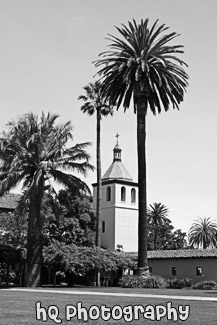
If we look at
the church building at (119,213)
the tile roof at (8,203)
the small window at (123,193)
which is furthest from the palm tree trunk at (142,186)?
the small window at (123,193)

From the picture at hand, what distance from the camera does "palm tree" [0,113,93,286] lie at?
1608 inches

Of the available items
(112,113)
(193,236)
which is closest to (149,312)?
(112,113)

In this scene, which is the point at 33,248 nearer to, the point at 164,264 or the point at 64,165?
the point at 64,165

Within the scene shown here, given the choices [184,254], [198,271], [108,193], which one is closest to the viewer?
[198,271]

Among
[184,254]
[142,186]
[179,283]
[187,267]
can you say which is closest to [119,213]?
[184,254]

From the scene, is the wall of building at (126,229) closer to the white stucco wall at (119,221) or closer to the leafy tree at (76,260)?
the white stucco wall at (119,221)

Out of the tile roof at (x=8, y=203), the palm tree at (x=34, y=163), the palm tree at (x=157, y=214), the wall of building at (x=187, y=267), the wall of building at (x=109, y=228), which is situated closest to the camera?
the palm tree at (x=34, y=163)

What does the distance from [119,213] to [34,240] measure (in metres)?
33.7

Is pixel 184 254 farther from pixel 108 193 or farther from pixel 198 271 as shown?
pixel 108 193

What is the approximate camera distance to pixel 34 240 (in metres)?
41.5

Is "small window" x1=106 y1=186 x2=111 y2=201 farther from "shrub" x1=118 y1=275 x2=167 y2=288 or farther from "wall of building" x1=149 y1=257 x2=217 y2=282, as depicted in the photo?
"shrub" x1=118 y1=275 x2=167 y2=288

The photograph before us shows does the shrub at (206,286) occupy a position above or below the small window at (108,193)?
below

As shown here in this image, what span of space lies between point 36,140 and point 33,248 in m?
8.02

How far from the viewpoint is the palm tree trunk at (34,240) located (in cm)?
4116
